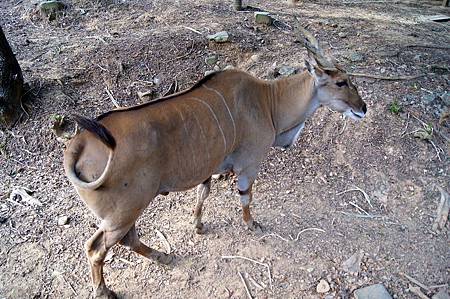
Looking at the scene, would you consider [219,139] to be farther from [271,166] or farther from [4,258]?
[4,258]

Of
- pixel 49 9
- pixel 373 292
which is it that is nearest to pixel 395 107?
pixel 373 292

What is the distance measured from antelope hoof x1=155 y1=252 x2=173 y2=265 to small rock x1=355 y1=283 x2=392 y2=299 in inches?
68.6

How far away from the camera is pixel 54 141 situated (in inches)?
211

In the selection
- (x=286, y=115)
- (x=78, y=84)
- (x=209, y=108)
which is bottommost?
(x=78, y=84)

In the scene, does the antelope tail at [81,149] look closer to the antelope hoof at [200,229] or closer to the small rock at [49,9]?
the antelope hoof at [200,229]

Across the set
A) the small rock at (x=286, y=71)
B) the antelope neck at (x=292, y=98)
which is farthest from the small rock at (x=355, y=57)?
the antelope neck at (x=292, y=98)

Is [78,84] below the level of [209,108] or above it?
below

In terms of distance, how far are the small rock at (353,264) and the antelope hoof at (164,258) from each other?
166cm

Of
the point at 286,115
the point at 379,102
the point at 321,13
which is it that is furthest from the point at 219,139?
the point at 321,13

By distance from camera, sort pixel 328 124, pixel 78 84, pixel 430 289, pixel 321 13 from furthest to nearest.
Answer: pixel 321 13 < pixel 78 84 < pixel 328 124 < pixel 430 289

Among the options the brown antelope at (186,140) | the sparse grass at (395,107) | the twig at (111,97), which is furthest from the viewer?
the twig at (111,97)

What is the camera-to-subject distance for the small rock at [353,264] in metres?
4.08

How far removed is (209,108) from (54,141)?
2641mm

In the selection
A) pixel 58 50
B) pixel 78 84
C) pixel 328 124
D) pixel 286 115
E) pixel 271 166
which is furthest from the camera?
pixel 58 50
